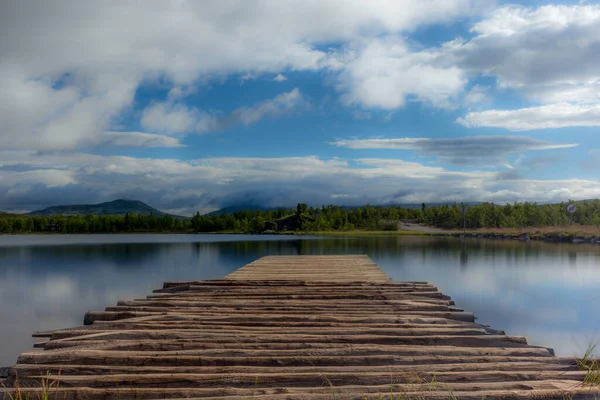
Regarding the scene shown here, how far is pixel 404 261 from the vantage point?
21.9 m

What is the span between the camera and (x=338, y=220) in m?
70.8

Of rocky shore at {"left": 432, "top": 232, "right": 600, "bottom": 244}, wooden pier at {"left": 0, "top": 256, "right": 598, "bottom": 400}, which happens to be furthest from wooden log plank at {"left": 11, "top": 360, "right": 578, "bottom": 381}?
rocky shore at {"left": 432, "top": 232, "right": 600, "bottom": 244}

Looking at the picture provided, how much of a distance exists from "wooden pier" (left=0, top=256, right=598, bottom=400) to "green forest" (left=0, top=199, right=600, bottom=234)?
154 feet

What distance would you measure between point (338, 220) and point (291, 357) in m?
66.8

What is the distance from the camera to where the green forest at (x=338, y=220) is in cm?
4988

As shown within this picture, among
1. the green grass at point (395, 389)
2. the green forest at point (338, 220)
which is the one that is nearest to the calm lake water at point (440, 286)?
the green grass at point (395, 389)

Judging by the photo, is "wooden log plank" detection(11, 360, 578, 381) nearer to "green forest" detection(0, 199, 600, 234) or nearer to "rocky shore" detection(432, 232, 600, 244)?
"rocky shore" detection(432, 232, 600, 244)

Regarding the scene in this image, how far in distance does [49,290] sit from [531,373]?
15.7 m

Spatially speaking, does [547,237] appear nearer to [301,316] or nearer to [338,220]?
[338,220]

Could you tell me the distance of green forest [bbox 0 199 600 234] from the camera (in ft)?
164

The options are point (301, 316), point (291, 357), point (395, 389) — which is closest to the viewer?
point (395, 389)

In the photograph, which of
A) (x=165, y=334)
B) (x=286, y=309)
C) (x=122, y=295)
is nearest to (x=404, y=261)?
(x=122, y=295)

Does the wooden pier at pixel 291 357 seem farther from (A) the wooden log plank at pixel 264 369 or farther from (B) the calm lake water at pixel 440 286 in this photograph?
(B) the calm lake water at pixel 440 286

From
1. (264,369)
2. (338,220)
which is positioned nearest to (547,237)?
(338,220)
